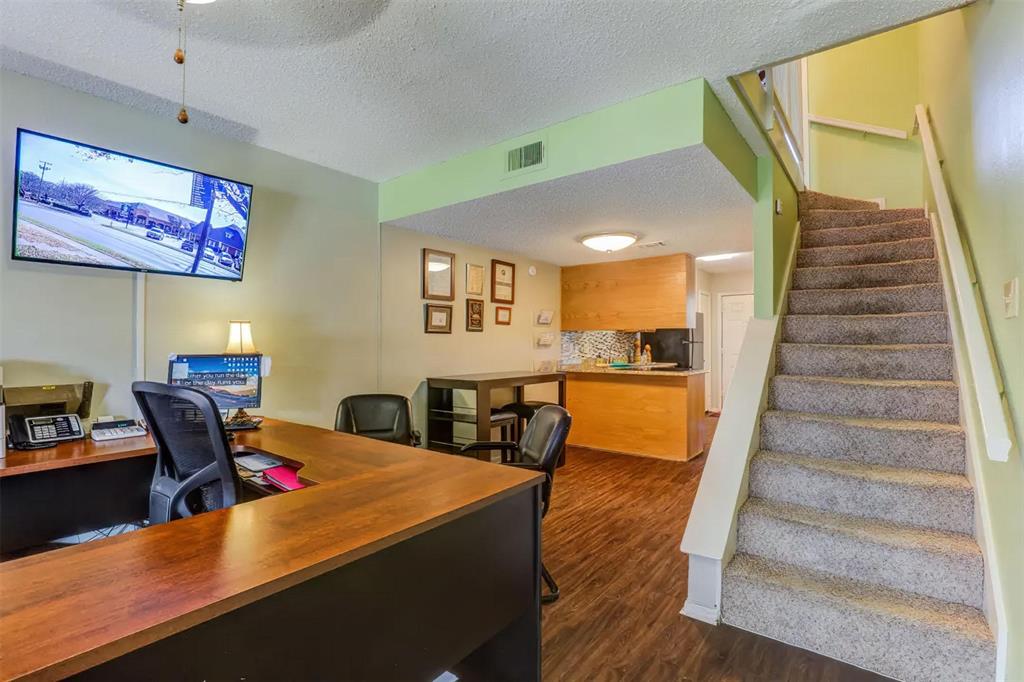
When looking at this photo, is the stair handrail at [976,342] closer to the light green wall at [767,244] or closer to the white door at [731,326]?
the light green wall at [767,244]

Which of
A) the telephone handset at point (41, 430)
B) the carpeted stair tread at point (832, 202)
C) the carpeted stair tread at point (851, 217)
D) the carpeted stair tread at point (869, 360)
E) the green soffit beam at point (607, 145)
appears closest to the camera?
the telephone handset at point (41, 430)

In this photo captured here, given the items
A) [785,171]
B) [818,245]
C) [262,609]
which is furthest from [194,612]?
[818,245]

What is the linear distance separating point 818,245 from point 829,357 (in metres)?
1.62

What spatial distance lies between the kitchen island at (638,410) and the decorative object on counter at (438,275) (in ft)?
6.38

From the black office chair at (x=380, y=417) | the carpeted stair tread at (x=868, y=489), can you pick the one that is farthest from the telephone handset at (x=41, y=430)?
the carpeted stair tread at (x=868, y=489)

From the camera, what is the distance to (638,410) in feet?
17.0

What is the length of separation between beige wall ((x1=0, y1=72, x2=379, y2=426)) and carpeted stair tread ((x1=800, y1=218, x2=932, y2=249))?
3.77 m

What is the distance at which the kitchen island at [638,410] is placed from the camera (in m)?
4.92

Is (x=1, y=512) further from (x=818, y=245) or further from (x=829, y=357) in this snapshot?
(x=818, y=245)

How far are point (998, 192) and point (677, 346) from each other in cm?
374

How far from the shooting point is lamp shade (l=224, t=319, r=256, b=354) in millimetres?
2797

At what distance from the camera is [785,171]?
12.1 feet

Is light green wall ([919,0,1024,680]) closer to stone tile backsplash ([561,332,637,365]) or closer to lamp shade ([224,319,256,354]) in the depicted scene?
lamp shade ([224,319,256,354])

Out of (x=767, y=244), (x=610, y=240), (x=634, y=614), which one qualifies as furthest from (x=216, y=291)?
(x=767, y=244)
